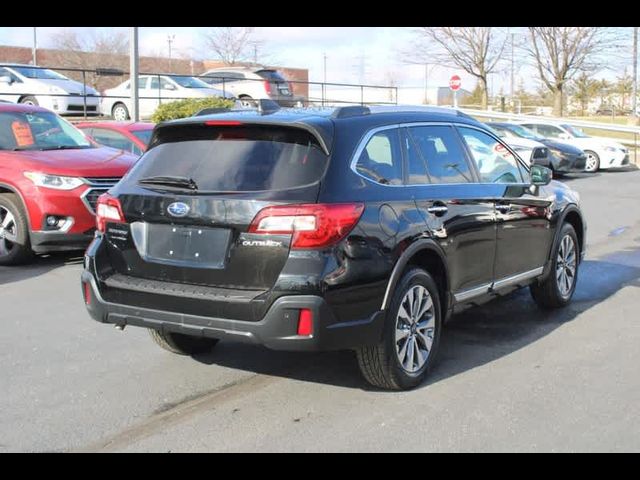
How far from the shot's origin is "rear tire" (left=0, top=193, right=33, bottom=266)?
335 inches

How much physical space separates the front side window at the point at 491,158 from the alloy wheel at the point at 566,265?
0.96m

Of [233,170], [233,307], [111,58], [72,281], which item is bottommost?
[72,281]

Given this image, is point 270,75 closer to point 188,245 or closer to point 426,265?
point 426,265

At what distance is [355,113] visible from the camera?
4.86m

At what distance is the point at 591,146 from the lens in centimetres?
2339

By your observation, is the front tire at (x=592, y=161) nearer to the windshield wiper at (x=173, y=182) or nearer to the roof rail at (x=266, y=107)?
the roof rail at (x=266, y=107)

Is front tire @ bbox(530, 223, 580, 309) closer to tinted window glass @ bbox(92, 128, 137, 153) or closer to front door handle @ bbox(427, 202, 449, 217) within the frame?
front door handle @ bbox(427, 202, 449, 217)

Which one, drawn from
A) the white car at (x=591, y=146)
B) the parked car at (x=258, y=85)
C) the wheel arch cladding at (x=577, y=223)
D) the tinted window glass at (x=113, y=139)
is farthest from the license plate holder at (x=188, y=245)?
the parked car at (x=258, y=85)

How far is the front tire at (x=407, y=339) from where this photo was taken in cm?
457

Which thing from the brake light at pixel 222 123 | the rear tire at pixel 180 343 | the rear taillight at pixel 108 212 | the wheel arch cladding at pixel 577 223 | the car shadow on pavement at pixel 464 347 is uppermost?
the brake light at pixel 222 123

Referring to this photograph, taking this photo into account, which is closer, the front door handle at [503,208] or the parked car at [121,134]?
the front door handle at [503,208]
